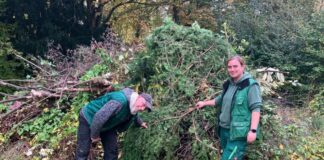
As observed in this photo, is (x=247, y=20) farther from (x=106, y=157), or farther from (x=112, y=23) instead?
(x=106, y=157)

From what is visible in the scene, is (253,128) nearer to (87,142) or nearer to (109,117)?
(109,117)

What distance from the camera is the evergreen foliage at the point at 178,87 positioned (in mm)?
5312

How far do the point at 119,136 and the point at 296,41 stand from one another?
24.6 feet

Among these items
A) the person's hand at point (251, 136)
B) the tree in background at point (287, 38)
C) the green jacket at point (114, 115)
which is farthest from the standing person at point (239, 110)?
the tree in background at point (287, 38)

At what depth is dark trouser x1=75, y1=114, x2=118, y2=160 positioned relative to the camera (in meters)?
4.99

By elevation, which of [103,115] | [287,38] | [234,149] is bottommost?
[287,38]

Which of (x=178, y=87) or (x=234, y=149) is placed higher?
(x=178, y=87)

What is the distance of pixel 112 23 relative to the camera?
648 inches

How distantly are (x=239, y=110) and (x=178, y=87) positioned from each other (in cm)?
137

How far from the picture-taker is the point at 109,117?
15.2 ft

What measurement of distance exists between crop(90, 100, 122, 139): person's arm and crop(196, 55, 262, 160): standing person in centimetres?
116

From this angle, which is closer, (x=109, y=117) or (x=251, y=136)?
(x=251, y=136)

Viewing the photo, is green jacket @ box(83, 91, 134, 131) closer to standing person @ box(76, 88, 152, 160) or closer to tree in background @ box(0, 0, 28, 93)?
standing person @ box(76, 88, 152, 160)

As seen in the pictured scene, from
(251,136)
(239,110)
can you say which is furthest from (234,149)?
(239,110)
